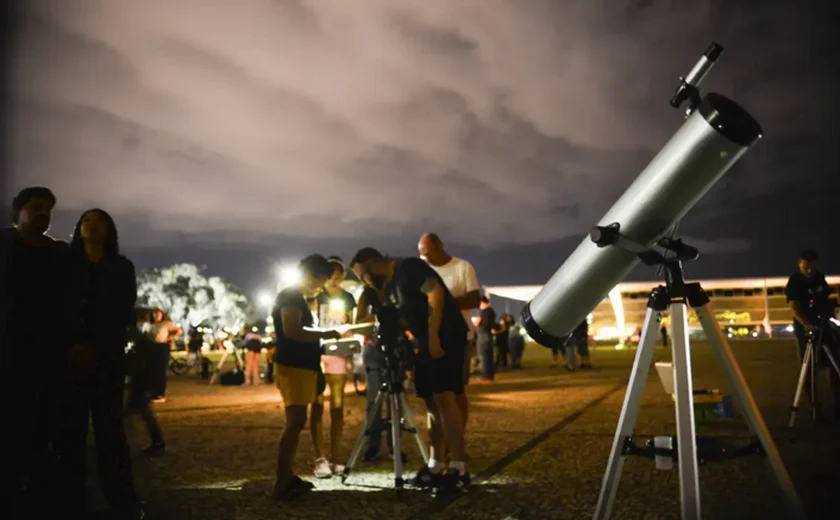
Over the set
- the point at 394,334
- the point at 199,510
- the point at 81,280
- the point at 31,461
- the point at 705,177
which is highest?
the point at 705,177

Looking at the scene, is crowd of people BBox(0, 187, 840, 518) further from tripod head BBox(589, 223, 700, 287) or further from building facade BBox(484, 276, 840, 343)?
building facade BBox(484, 276, 840, 343)

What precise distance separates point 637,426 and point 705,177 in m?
4.98

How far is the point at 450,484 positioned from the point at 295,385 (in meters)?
1.26

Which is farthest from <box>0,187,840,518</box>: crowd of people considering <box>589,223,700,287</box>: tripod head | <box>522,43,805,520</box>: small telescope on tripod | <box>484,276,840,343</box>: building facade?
<box>484,276,840,343</box>: building facade

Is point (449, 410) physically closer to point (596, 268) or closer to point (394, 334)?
point (394, 334)

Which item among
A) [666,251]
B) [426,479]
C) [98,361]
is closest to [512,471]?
[426,479]

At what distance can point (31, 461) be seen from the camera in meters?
3.79

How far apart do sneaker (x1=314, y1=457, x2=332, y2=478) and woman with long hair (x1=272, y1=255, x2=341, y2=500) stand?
1.56 ft

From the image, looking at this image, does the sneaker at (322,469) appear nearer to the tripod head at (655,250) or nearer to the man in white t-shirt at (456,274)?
the man in white t-shirt at (456,274)

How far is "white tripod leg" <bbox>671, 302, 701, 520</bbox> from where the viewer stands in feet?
8.93

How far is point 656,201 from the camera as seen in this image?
112 inches

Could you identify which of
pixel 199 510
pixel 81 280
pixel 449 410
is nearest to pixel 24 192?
pixel 81 280

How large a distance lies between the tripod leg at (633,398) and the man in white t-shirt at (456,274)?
2.58 meters

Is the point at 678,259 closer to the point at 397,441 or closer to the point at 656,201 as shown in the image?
the point at 656,201
